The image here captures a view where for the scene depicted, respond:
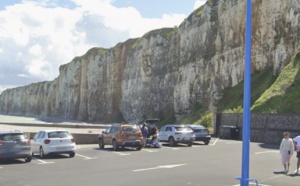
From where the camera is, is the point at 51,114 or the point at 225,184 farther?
the point at 51,114

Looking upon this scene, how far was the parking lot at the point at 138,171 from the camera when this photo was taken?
12109mm

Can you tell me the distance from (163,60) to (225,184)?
6548 centimetres

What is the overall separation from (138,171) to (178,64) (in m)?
57.7

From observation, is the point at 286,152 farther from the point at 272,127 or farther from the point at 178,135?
the point at 272,127

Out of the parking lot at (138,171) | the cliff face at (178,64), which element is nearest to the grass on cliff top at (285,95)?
the cliff face at (178,64)

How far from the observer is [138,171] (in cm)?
1442

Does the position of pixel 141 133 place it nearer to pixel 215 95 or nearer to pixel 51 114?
pixel 215 95

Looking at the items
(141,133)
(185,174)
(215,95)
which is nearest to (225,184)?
(185,174)

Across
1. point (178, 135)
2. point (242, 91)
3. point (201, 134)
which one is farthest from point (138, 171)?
point (242, 91)

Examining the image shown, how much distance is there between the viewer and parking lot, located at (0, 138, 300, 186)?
12109mm

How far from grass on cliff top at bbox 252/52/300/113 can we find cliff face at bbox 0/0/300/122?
19.5 feet

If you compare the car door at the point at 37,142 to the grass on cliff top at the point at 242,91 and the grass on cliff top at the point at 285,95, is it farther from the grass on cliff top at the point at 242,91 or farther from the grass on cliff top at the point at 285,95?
the grass on cliff top at the point at 242,91

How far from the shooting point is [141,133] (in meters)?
23.8

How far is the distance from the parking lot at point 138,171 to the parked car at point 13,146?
0.41m
